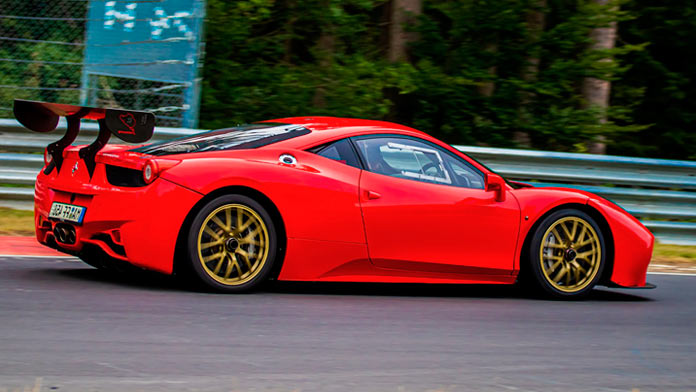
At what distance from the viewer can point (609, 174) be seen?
382 inches

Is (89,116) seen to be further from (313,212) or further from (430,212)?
(430,212)

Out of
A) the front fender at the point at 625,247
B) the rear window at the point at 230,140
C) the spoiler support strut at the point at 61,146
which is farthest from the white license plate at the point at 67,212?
the front fender at the point at 625,247

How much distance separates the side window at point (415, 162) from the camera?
6.03m

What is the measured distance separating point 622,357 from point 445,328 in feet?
3.24

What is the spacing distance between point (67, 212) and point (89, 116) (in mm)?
620

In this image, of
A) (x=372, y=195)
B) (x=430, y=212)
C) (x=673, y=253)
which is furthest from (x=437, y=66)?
(x=372, y=195)

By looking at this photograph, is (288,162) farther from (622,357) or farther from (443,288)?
(622,357)

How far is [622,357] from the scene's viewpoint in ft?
15.8

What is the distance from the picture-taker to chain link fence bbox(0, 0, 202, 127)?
32.9 feet

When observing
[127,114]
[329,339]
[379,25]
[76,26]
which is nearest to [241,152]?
[127,114]

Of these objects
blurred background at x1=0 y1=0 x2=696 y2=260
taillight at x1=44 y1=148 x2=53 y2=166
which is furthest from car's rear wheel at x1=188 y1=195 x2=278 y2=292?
blurred background at x1=0 y1=0 x2=696 y2=260

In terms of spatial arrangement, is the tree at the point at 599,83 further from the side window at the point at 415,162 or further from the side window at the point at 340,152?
the side window at the point at 340,152

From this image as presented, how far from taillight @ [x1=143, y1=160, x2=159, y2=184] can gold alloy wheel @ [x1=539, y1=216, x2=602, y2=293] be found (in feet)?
9.06

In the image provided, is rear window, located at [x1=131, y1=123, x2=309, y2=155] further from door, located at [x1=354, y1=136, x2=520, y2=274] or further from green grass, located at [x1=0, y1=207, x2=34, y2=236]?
green grass, located at [x1=0, y1=207, x2=34, y2=236]
